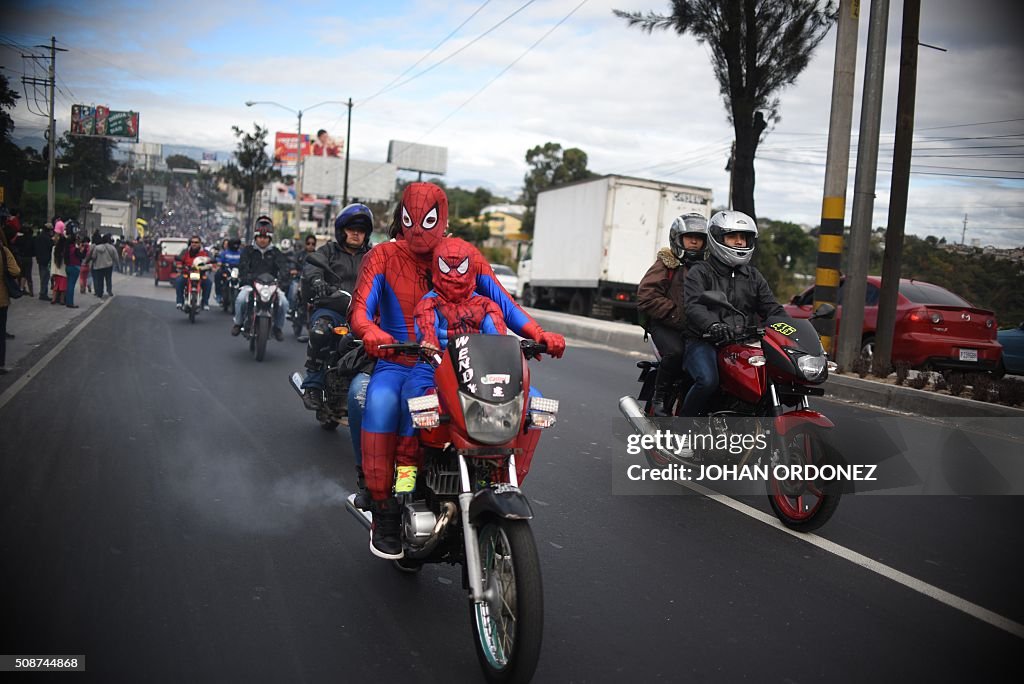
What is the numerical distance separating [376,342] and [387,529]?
87 centimetres

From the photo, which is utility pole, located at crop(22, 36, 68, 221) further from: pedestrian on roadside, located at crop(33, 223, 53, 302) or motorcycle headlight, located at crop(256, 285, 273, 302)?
motorcycle headlight, located at crop(256, 285, 273, 302)

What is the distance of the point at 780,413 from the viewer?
570cm

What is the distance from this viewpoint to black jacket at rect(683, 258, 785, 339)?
6.52m

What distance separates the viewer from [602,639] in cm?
407

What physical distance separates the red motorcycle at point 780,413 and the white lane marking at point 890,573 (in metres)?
0.09

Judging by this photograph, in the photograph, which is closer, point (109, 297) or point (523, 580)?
point (523, 580)

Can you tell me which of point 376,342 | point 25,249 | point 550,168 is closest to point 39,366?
point 376,342

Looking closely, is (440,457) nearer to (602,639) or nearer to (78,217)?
(602,639)

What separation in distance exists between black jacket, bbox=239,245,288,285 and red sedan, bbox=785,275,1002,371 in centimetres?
857

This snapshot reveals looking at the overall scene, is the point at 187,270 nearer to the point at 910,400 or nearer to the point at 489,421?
the point at 910,400

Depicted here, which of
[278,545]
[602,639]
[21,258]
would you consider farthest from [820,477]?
[21,258]

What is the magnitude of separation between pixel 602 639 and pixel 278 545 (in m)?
2.01

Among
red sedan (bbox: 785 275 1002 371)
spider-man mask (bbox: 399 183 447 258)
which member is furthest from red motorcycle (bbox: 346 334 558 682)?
red sedan (bbox: 785 275 1002 371)

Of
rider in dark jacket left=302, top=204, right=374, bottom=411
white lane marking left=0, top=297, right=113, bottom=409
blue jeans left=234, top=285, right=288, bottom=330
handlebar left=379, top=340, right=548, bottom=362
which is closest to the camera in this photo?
handlebar left=379, top=340, right=548, bottom=362
